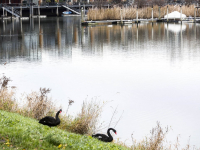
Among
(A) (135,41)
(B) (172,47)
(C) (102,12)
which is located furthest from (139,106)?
(C) (102,12)

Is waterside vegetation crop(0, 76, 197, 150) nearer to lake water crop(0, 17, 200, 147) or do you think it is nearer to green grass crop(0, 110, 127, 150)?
green grass crop(0, 110, 127, 150)

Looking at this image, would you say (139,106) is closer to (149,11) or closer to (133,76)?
(133,76)

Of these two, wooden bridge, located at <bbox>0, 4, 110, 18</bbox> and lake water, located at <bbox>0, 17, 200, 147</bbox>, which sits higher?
wooden bridge, located at <bbox>0, 4, 110, 18</bbox>

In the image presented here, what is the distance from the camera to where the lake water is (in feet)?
41.0

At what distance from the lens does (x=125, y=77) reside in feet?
60.7

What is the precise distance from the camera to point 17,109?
12.1m

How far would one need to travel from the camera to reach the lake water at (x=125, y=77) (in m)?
12.5

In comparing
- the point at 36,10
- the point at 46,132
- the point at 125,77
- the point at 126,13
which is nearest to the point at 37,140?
the point at 46,132

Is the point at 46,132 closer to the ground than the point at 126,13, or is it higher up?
closer to the ground

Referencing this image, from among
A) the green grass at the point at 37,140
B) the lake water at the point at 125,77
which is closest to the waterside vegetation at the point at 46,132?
the green grass at the point at 37,140

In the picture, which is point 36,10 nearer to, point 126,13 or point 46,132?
point 126,13

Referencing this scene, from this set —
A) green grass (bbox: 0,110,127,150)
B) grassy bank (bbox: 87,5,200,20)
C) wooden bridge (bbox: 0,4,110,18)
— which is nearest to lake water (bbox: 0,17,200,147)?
green grass (bbox: 0,110,127,150)

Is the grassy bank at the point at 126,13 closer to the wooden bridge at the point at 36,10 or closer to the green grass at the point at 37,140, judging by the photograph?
the wooden bridge at the point at 36,10

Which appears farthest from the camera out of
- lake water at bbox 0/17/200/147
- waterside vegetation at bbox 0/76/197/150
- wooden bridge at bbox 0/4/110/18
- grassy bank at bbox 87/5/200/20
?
wooden bridge at bbox 0/4/110/18
